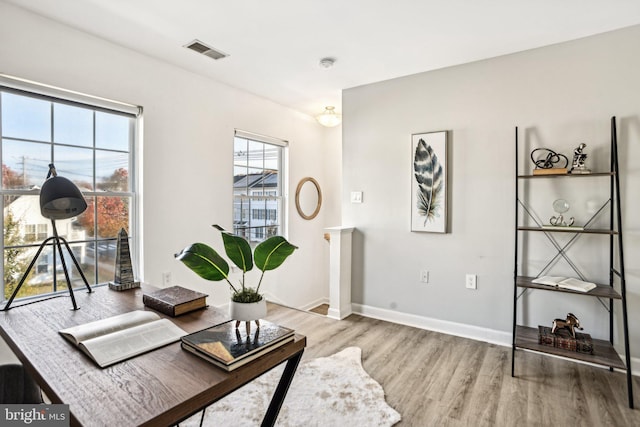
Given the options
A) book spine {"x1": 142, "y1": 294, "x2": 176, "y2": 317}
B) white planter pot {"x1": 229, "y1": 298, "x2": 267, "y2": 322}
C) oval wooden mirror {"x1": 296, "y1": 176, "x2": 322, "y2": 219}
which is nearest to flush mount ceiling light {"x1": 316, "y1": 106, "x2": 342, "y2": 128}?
oval wooden mirror {"x1": 296, "y1": 176, "x2": 322, "y2": 219}

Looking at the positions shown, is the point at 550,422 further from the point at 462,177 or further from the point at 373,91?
the point at 373,91

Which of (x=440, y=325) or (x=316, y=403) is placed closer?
(x=316, y=403)

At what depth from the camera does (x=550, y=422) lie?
1.84 meters

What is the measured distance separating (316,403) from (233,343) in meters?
1.14

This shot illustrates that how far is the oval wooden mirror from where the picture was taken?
14.6 feet

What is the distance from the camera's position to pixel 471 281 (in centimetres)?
296

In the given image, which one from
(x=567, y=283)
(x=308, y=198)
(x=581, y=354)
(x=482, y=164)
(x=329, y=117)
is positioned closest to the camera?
(x=581, y=354)

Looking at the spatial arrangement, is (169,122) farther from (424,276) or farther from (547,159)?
(547,159)

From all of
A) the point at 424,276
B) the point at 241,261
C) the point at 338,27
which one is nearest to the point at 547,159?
the point at 424,276

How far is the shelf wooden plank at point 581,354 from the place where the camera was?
210cm

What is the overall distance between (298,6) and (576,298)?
2860mm

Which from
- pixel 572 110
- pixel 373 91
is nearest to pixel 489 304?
pixel 572 110

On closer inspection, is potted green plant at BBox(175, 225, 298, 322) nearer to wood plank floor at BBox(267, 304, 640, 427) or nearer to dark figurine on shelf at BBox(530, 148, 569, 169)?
wood plank floor at BBox(267, 304, 640, 427)

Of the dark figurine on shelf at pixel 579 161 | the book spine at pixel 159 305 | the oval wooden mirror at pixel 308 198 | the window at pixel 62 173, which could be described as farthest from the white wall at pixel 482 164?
the book spine at pixel 159 305
